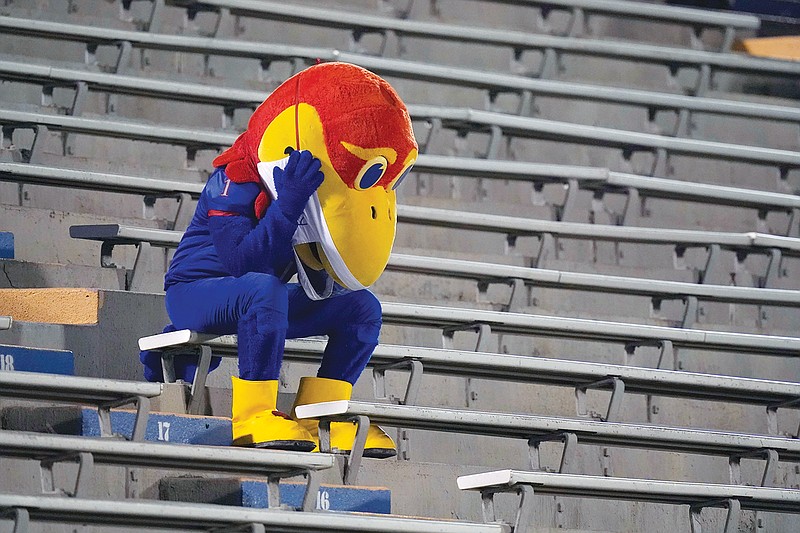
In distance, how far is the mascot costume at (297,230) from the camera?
2.79 metres

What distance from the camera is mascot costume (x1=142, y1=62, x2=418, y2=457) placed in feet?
9.15

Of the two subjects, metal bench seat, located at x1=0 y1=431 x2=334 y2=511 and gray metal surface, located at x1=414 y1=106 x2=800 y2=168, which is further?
gray metal surface, located at x1=414 y1=106 x2=800 y2=168

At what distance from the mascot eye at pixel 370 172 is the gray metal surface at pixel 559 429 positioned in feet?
1.42

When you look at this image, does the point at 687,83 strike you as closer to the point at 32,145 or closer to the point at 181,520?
the point at 32,145

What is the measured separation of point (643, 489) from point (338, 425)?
65 centimetres

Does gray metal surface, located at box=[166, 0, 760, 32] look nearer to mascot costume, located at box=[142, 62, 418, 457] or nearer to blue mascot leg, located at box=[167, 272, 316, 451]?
mascot costume, located at box=[142, 62, 418, 457]

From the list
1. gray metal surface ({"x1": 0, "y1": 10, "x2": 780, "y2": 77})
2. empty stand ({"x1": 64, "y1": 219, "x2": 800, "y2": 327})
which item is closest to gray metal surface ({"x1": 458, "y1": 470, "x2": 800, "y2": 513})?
empty stand ({"x1": 64, "y1": 219, "x2": 800, "y2": 327})

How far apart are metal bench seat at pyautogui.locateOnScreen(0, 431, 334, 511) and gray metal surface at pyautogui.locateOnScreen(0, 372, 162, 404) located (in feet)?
0.35

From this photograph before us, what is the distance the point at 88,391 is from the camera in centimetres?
268

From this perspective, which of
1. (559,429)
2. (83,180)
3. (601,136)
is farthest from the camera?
(601,136)

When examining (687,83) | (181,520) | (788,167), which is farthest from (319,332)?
(687,83)

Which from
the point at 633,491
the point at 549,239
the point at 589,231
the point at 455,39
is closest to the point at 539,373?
the point at 633,491

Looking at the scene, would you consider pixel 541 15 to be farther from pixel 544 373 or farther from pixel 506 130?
pixel 544 373

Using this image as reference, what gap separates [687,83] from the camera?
18.4ft
